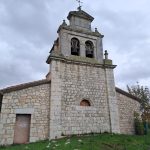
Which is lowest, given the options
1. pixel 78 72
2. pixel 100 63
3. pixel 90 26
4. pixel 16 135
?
pixel 16 135

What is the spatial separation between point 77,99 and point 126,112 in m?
3.90

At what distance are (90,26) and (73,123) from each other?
290 inches

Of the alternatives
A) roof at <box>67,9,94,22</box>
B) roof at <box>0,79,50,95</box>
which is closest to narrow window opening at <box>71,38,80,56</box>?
roof at <box>67,9,94,22</box>

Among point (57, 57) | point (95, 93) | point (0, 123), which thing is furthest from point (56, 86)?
point (0, 123)

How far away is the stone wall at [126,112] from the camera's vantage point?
13.2 metres

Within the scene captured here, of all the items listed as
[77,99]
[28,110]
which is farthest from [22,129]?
[77,99]

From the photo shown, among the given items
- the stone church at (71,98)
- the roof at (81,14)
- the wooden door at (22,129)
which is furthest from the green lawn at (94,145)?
the roof at (81,14)

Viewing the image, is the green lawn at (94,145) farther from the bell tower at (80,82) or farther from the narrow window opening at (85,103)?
the narrow window opening at (85,103)

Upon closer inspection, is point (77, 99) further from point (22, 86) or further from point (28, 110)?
point (22, 86)

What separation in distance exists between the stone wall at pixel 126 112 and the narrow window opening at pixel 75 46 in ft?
13.4

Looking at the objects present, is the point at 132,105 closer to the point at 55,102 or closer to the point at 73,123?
the point at 73,123

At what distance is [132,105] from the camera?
564 inches

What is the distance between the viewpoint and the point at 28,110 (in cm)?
1070

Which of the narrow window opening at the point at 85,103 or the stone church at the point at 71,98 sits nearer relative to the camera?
the stone church at the point at 71,98
